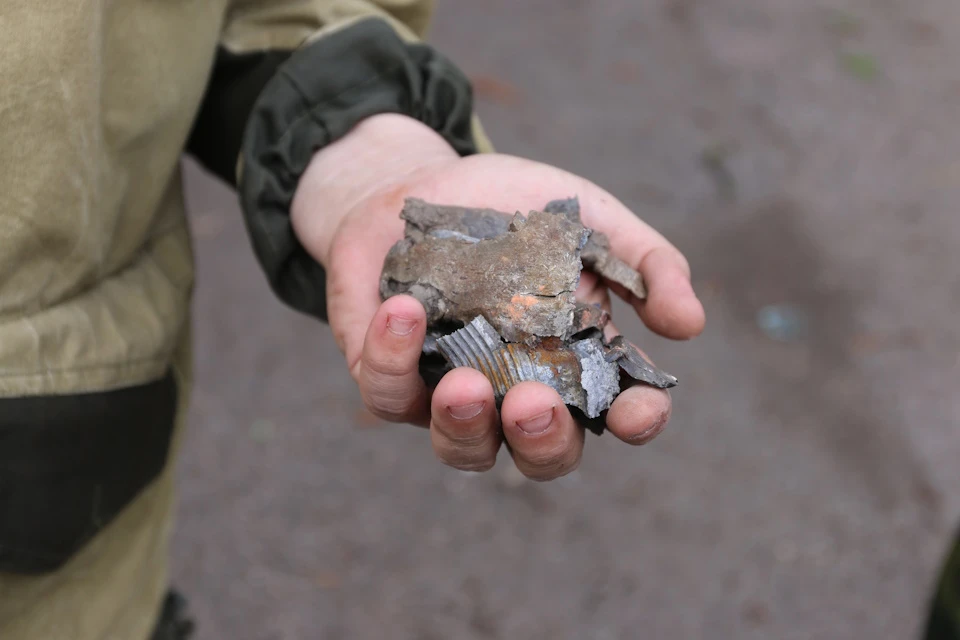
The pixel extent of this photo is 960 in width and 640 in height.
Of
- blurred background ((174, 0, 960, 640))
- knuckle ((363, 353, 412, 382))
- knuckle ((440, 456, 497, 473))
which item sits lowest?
blurred background ((174, 0, 960, 640))

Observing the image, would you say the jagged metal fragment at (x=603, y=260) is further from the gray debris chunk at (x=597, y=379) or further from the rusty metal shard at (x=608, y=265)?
the gray debris chunk at (x=597, y=379)

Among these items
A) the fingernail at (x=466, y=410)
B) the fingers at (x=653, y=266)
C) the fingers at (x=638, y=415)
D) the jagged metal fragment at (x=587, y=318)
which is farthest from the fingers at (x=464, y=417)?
the fingers at (x=653, y=266)

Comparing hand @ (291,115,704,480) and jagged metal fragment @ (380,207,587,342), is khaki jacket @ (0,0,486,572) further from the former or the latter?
jagged metal fragment @ (380,207,587,342)

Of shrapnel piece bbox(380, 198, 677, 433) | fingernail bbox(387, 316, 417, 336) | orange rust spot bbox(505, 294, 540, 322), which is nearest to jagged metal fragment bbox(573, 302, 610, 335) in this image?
shrapnel piece bbox(380, 198, 677, 433)

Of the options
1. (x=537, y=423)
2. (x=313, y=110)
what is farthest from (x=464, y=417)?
(x=313, y=110)

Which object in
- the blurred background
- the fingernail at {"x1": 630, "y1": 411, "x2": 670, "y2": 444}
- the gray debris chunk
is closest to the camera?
the fingernail at {"x1": 630, "y1": 411, "x2": 670, "y2": 444}

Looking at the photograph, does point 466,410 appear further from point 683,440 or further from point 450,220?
point 683,440
